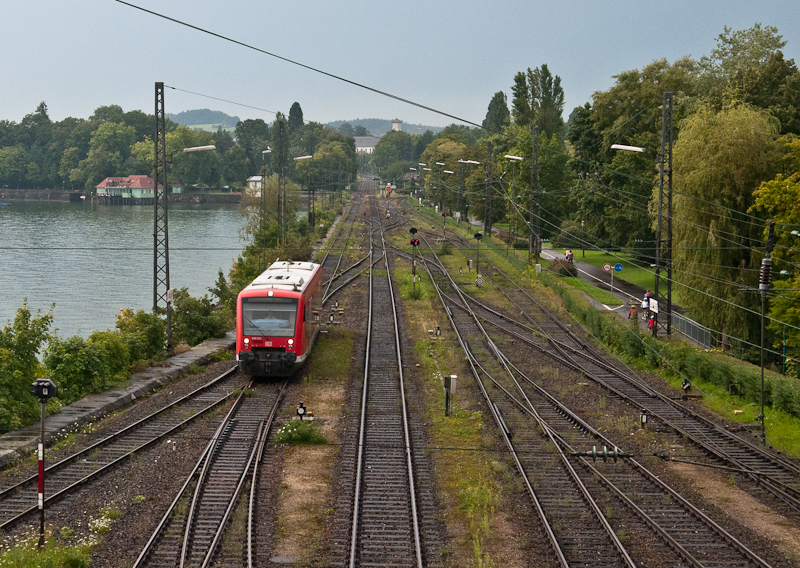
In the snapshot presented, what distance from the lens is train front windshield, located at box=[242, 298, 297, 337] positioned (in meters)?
23.3

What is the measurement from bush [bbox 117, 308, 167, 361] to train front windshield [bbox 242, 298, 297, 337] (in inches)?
222

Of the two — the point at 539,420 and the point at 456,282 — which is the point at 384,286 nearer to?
the point at 456,282

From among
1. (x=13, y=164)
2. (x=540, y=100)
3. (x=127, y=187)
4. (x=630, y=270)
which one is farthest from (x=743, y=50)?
(x=13, y=164)

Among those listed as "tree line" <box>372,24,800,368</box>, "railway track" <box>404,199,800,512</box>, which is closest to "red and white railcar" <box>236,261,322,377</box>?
"railway track" <box>404,199,800,512</box>

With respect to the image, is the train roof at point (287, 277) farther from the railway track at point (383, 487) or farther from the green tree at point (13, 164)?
the green tree at point (13, 164)

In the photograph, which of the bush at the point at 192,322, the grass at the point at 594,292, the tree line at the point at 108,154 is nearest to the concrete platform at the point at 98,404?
the bush at the point at 192,322

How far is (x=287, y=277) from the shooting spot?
25.5 metres

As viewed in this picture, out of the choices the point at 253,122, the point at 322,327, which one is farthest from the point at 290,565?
the point at 253,122

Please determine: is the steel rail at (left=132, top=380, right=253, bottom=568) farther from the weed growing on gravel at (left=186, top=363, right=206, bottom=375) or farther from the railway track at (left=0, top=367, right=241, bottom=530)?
the weed growing on gravel at (left=186, top=363, right=206, bottom=375)

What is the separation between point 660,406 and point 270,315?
39.8 ft

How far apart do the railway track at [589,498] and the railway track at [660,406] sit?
1.69 m

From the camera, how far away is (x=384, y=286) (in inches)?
1850

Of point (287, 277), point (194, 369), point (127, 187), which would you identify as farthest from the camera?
point (127, 187)

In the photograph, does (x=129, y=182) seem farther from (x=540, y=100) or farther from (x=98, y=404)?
(x=98, y=404)
